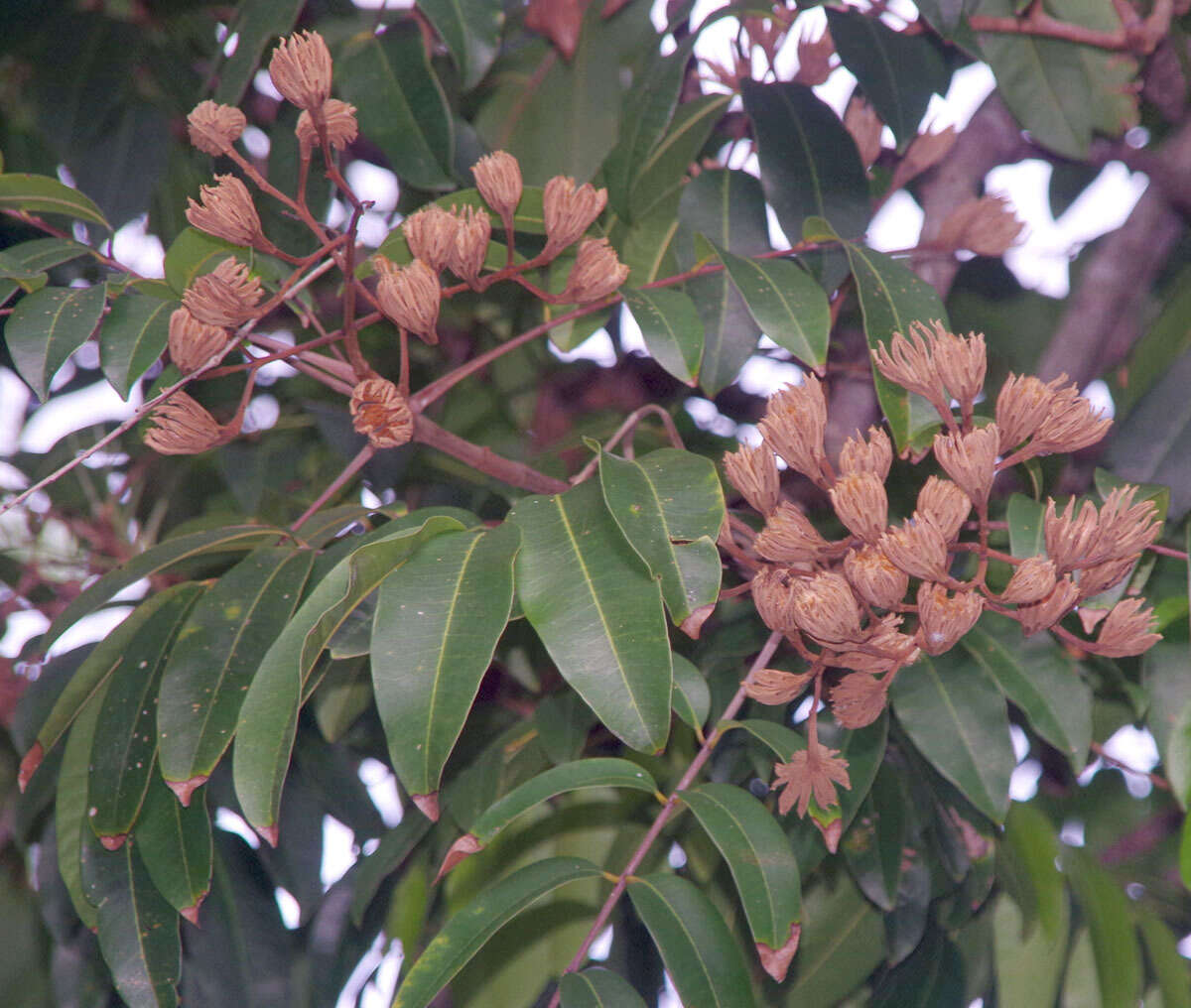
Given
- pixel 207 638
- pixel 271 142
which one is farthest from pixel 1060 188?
pixel 207 638

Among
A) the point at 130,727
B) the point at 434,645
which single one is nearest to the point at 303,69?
the point at 434,645

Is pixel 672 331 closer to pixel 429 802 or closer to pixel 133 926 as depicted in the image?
pixel 429 802

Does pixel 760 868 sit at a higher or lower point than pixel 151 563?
lower

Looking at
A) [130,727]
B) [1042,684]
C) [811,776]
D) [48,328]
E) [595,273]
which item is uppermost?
[48,328]

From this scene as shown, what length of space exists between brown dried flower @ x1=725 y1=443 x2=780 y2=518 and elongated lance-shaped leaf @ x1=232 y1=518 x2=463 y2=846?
0.60ft

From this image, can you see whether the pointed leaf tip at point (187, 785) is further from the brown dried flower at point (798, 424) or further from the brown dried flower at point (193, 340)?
the brown dried flower at point (798, 424)

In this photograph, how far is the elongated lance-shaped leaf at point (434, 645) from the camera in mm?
508

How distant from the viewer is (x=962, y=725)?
700 mm

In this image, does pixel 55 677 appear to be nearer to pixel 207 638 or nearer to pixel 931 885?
pixel 207 638

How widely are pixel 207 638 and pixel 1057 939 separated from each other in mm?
667

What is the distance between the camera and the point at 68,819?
2.50 ft

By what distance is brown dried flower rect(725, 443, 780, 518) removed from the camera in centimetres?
57

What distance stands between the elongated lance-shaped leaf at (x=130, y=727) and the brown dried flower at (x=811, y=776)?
0.39 m

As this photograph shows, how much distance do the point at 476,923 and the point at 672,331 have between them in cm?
36
